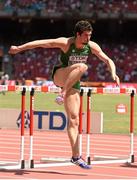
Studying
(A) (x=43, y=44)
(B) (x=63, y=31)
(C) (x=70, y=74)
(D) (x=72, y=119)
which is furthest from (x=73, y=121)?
(B) (x=63, y=31)

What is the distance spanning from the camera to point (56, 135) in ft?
47.8

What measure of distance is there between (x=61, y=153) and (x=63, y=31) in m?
38.9

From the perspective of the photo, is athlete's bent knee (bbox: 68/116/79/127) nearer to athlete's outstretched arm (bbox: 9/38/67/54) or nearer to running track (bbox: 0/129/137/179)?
running track (bbox: 0/129/137/179)

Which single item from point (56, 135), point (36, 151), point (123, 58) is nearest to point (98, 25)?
point (123, 58)

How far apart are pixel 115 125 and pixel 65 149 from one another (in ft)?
20.7

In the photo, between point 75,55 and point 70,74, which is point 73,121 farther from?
point 75,55

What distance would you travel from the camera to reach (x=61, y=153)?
11.0 metres

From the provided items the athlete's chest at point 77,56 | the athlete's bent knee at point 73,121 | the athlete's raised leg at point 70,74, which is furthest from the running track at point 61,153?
the athlete's chest at point 77,56

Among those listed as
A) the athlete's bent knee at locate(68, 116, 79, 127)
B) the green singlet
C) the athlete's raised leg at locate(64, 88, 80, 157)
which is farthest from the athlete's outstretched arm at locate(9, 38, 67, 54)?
the athlete's bent knee at locate(68, 116, 79, 127)

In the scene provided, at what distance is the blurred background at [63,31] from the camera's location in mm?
45781

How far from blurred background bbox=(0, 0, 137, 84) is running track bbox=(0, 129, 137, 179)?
29923 millimetres

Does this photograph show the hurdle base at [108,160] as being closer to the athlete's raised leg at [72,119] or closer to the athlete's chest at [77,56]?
the athlete's raised leg at [72,119]

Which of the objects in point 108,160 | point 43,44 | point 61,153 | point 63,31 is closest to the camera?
point 43,44

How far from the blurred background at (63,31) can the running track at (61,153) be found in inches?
1178
